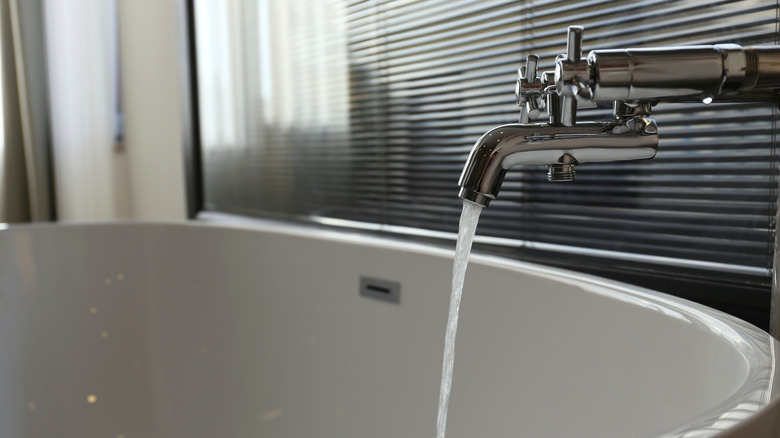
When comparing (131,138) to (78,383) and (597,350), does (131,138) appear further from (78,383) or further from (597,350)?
(597,350)

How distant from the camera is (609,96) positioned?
609 mm

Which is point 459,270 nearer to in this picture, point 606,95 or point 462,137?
point 606,95

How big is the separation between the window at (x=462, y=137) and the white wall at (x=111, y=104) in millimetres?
150

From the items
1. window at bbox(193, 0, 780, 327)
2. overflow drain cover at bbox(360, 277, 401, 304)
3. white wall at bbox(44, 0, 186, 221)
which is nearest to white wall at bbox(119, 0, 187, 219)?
white wall at bbox(44, 0, 186, 221)

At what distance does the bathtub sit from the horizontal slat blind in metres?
0.29

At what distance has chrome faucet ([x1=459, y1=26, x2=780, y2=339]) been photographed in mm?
601

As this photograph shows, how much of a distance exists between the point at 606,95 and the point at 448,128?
3.16 ft

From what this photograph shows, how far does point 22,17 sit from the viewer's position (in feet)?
8.02

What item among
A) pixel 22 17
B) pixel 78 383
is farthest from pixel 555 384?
pixel 22 17

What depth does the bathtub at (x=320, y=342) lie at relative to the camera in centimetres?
80

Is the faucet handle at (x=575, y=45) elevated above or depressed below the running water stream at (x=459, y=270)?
above

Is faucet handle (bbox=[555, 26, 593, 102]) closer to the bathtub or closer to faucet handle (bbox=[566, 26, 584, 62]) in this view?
faucet handle (bbox=[566, 26, 584, 62])

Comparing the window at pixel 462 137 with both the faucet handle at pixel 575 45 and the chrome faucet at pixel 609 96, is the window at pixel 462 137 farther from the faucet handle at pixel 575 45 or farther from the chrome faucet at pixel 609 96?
the faucet handle at pixel 575 45

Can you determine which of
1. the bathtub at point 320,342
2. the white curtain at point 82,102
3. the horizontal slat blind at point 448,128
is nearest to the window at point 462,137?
the horizontal slat blind at point 448,128
